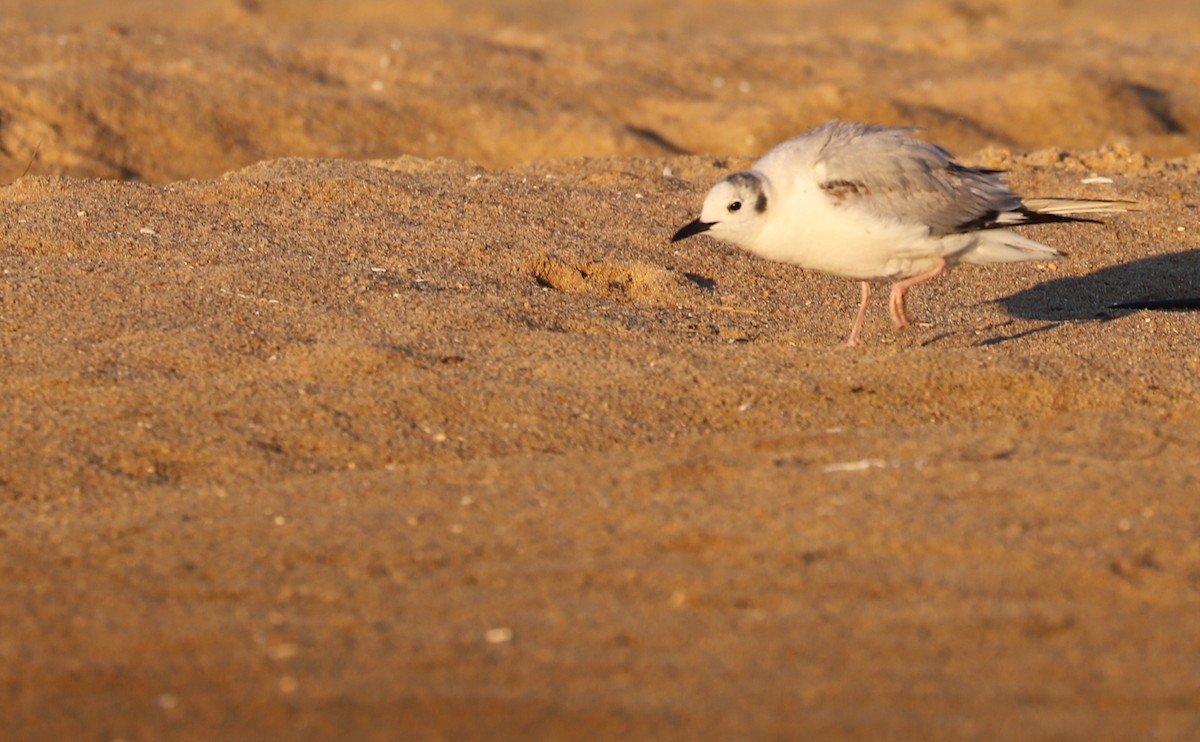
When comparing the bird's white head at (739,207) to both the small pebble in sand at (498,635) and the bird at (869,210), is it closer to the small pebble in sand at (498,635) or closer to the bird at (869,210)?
the bird at (869,210)

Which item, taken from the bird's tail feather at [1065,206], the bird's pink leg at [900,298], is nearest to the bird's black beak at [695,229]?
the bird's pink leg at [900,298]

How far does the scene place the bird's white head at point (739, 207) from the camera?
5.41m

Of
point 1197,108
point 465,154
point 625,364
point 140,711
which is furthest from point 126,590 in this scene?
point 1197,108

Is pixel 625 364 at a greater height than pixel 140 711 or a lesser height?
greater

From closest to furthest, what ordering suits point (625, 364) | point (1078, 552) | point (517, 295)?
point (1078, 552)
point (625, 364)
point (517, 295)

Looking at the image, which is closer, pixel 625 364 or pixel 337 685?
pixel 337 685

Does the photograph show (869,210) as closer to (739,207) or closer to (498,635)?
(739,207)

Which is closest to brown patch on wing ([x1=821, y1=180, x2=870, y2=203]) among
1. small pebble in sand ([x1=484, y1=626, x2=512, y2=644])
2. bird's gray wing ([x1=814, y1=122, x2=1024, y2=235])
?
bird's gray wing ([x1=814, y1=122, x2=1024, y2=235])

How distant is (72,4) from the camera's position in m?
20.7

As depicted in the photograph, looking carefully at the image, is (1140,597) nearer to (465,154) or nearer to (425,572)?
(425,572)

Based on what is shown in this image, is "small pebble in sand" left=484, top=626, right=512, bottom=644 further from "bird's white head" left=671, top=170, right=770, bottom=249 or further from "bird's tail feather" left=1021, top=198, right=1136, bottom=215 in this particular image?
"bird's tail feather" left=1021, top=198, right=1136, bottom=215

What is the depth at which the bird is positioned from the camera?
Answer: 5398mm

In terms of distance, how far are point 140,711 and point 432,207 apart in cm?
469

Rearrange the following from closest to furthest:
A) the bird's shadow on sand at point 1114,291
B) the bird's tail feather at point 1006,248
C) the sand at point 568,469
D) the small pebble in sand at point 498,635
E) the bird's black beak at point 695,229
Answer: the sand at point 568,469 < the small pebble in sand at point 498,635 < the bird's black beak at point 695,229 < the bird's tail feather at point 1006,248 < the bird's shadow on sand at point 1114,291
